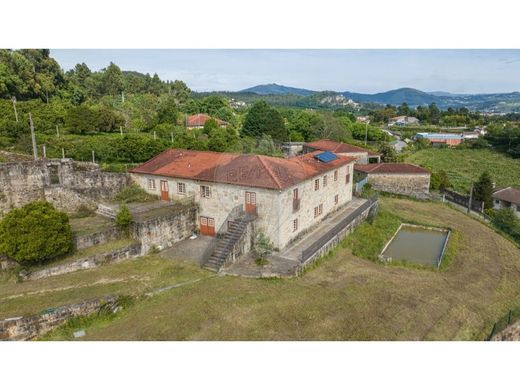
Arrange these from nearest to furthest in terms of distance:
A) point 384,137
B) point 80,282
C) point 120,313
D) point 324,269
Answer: point 120,313 → point 80,282 → point 324,269 → point 384,137

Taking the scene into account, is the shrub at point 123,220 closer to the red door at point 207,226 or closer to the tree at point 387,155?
the red door at point 207,226

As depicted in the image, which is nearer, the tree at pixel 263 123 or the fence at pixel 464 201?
the fence at pixel 464 201

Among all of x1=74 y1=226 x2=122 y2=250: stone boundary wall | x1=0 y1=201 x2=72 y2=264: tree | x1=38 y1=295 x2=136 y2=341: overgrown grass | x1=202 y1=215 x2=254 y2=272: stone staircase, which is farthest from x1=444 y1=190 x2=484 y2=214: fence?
x1=0 y1=201 x2=72 y2=264: tree

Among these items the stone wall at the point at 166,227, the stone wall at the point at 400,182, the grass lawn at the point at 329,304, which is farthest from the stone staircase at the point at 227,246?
the stone wall at the point at 400,182

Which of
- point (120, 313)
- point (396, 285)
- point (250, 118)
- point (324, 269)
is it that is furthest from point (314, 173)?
point (250, 118)

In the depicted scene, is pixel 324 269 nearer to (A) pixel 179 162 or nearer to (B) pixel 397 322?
(B) pixel 397 322

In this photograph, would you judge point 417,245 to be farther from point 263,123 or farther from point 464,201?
point 263,123
